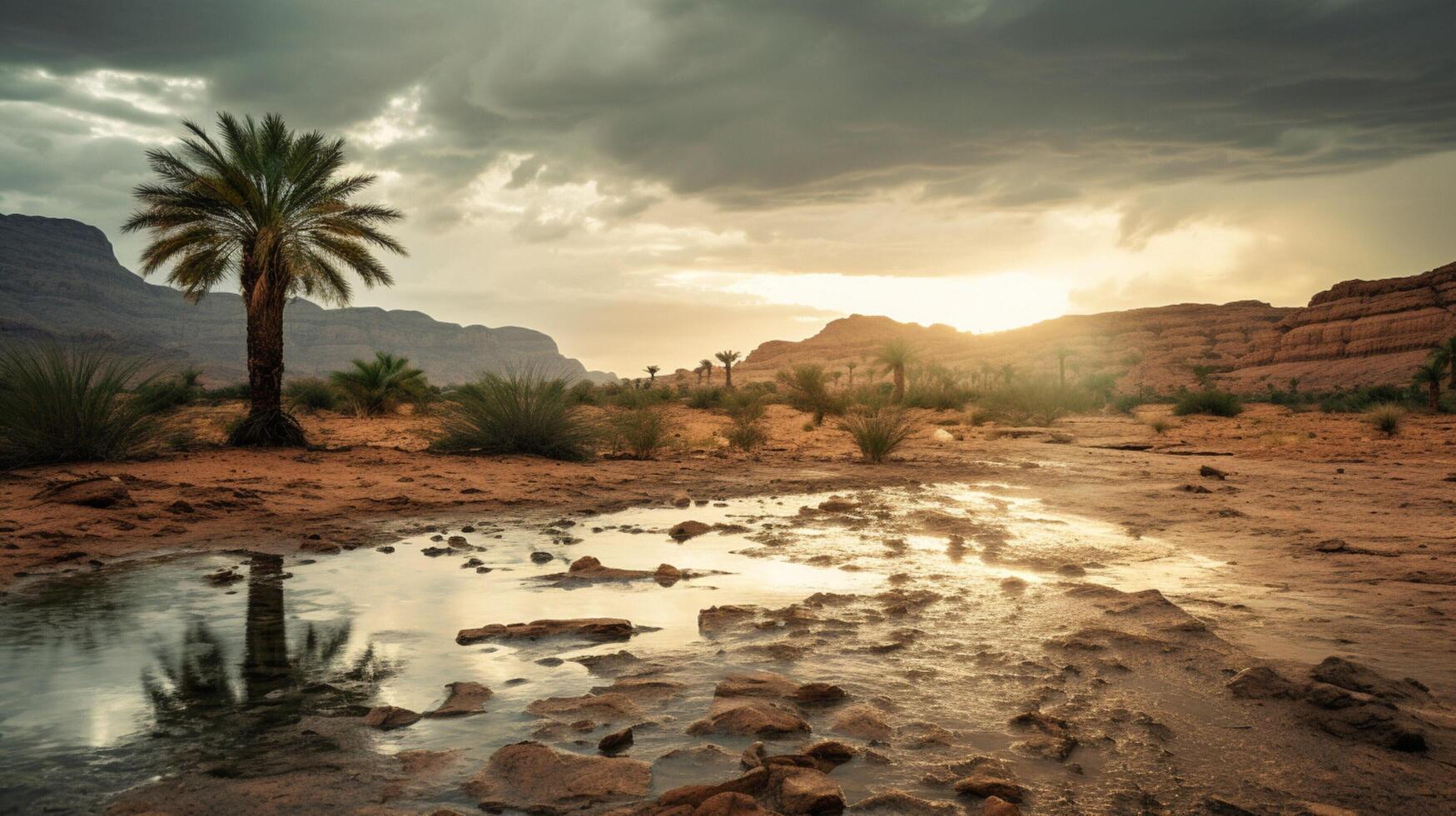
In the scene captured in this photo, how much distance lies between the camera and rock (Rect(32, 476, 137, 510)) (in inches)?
337

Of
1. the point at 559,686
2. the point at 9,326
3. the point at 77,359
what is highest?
the point at 9,326

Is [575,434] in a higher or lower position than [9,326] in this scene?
lower

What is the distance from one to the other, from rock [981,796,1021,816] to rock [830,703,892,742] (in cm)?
64

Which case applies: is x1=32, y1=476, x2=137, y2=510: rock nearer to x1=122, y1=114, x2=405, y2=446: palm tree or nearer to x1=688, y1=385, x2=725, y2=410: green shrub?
x1=122, y1=114, x2=405, y2=446: palm tree

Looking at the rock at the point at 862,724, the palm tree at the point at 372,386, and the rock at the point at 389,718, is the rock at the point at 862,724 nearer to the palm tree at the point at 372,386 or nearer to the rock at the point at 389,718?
the rock at the point at 389,718

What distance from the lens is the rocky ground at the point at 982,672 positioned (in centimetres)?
269

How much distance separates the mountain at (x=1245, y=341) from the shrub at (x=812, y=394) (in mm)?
62682

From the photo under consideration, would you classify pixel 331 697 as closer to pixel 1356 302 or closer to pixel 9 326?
pixel 9 326

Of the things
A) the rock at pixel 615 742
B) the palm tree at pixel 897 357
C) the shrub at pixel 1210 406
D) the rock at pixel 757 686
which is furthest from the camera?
the palm tree at pixel 897 357

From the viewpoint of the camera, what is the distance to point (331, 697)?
3645 mm

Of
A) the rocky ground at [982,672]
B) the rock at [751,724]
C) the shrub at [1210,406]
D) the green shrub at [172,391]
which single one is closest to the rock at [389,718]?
the rocky ground at [982,672]

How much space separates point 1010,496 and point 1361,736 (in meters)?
8.11

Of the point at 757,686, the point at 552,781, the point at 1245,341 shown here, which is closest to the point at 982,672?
the point at 757,686

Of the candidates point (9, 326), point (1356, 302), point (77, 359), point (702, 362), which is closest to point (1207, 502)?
point (77, 359)
